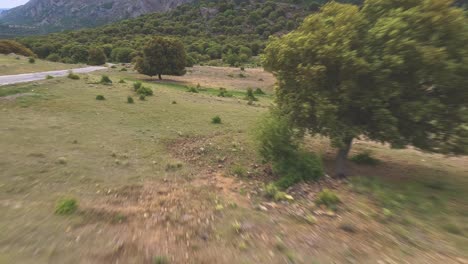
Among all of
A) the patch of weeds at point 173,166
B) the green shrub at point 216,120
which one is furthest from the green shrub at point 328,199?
the green shrub at point 216,120

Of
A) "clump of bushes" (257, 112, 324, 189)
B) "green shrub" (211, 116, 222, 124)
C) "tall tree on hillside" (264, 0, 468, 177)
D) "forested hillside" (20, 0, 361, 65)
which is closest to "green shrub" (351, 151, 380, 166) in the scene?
"tall tree on hillside" (264, 0, 468, 177)

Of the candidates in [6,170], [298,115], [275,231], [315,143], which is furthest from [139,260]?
[315,143]

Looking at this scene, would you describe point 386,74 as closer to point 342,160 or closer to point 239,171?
point 342,160

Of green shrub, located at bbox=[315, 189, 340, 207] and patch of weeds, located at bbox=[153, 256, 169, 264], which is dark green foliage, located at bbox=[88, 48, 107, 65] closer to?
green shrub, located at bbox=[315, 189, 340, 207]

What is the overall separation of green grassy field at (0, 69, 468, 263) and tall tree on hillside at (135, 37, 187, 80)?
3532cm

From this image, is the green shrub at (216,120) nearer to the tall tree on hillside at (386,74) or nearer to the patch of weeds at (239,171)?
the patch of weeds at (239,171)

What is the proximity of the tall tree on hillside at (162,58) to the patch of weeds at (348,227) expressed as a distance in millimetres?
49017

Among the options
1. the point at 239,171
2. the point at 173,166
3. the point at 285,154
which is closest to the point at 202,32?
the point at 173,166

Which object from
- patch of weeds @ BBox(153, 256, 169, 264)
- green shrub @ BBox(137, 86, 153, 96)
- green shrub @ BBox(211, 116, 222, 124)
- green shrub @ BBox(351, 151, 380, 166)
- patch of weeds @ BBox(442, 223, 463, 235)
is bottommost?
green shrub @ BBox(137, 86, 153, 96)

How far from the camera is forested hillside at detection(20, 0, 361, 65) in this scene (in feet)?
326

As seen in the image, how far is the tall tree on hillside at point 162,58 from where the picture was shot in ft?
179

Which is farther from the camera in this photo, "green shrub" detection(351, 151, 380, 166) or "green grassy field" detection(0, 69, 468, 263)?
"green shrub" detection(351, 151, 380, 166)

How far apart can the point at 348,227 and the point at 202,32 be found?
468 ft

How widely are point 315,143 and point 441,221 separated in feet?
32.9
